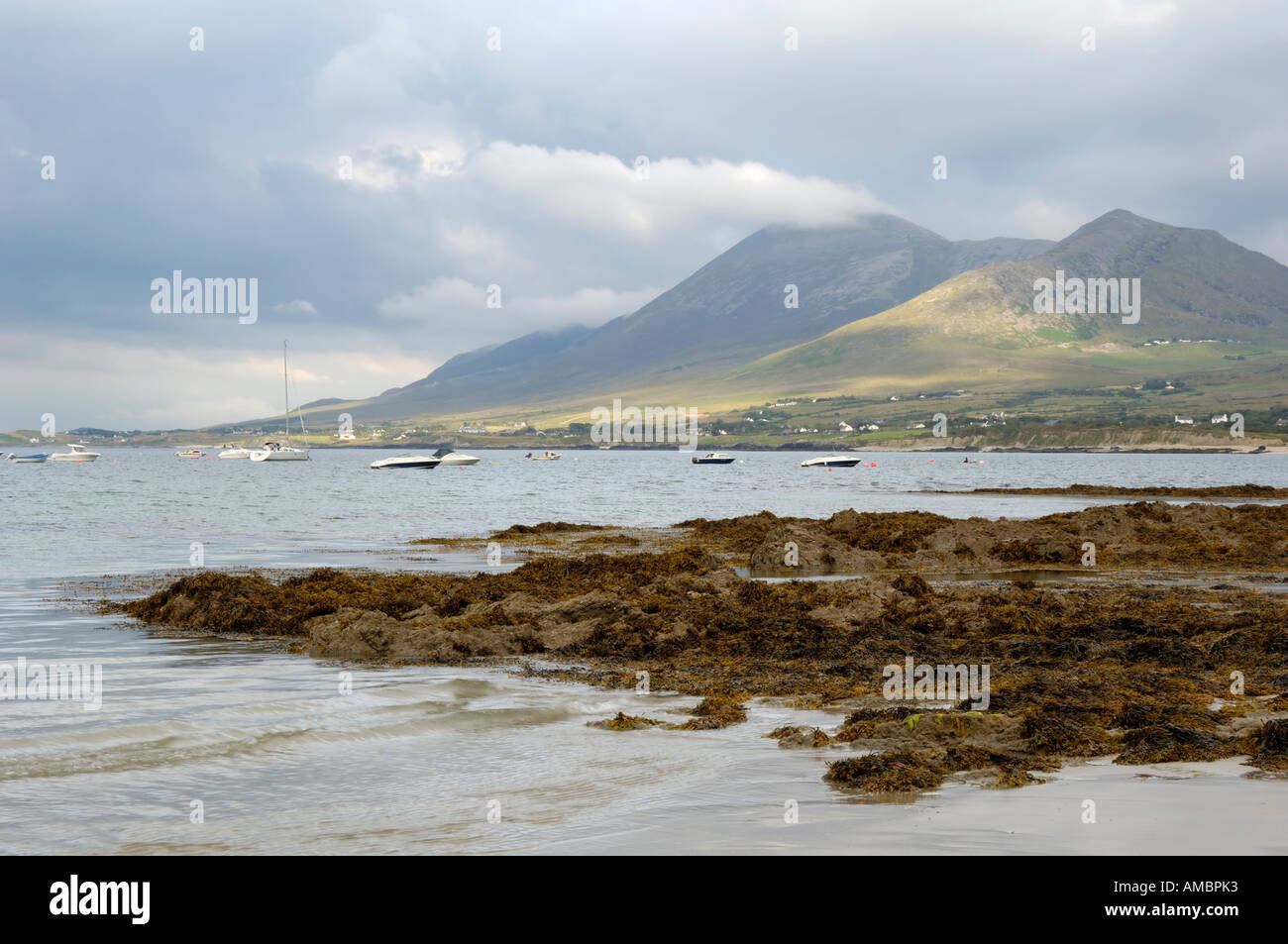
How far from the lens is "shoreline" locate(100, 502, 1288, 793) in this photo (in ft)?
37.6

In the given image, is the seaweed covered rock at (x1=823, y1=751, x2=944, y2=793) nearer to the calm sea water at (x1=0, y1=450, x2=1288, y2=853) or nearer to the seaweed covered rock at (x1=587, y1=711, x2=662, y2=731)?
the calm sea water at (x1=0, y1=450, x2=1288, y2=853)

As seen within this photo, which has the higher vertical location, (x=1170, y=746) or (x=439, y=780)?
(x=1170, y=746)

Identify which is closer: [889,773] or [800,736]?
[889,773]

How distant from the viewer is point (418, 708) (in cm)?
1419

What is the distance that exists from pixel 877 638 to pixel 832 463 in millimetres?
143576

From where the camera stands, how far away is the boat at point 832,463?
504 feet

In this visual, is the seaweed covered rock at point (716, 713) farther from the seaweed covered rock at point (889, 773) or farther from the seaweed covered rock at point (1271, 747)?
the seaweed covered rock at point (1271, 747)

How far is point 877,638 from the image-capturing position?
60.0 ft

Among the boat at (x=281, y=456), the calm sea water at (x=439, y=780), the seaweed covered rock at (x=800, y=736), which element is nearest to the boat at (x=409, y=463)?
the boat at (x=281, y=456)

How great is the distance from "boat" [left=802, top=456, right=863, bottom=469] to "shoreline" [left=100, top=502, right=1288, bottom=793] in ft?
398

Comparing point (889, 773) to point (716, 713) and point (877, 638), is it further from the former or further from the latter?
point (877, 638)

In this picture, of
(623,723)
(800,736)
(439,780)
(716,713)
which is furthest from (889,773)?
(439,780)

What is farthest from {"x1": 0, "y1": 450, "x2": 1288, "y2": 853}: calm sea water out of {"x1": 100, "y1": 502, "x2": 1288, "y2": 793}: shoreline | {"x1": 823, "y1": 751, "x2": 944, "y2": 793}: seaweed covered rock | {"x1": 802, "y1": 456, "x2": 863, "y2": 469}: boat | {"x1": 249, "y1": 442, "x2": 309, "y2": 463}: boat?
{"x1": 249, "y1": 442, "x2": 309, "y2": 463}: boat

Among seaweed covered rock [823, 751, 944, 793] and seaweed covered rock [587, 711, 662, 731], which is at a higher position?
seaweed covered rock [823, 751, 944, 793]
